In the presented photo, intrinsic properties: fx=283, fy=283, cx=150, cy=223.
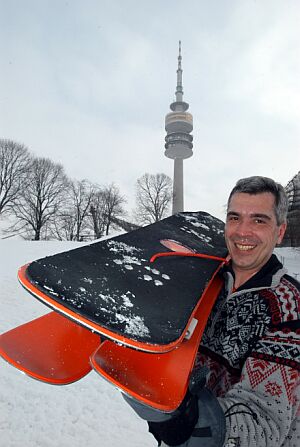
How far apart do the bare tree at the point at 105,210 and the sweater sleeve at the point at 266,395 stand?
35.4 m

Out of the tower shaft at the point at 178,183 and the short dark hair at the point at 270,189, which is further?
the tower shaft at the point at 178,183

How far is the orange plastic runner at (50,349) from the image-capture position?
1406 mm

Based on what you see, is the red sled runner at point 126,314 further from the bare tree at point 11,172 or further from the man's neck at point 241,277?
the bare tree at point 11,172

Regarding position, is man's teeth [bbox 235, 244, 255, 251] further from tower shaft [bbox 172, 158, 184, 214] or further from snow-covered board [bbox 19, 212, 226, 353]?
tower shaft [bbox 172, 158, 184, 214]

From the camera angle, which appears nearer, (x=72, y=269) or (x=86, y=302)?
(x=86, y=302)

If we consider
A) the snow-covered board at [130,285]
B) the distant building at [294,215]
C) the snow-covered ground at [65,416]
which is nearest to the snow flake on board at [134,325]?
the snow-covered board at [130,285]

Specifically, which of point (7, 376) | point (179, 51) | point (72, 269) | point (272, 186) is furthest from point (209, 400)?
point (179, 51)

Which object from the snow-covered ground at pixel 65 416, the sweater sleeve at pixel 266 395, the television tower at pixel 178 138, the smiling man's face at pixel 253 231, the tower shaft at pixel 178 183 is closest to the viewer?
the sweater sleeve at pixel 266 395

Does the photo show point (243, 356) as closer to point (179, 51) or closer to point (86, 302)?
point (86, 302)

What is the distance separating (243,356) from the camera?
1344 mm

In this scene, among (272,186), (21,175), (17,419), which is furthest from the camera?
(21,175)

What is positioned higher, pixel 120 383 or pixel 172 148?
pixel 172 148

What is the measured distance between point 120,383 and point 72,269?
573mm

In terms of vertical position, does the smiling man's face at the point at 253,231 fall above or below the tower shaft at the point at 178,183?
below
